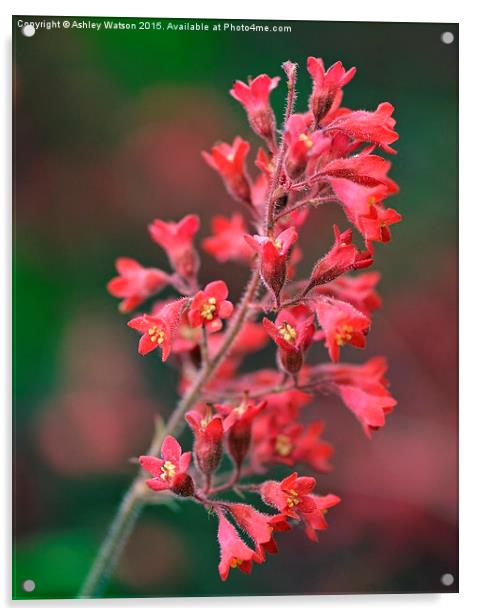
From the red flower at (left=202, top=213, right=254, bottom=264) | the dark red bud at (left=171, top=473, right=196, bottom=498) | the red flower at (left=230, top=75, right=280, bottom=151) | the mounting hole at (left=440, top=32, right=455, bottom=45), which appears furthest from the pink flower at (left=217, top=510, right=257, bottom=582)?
the mounting hole at (left=440, top=32, right=455, bottom=45)

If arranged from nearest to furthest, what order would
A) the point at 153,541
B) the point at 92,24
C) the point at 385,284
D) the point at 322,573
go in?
the point at 92,24, the point at 322,573, the point at 153,541, the point at 385,284

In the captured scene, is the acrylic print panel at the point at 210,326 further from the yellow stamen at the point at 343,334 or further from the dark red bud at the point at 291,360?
the yellow stamen at the point at 343,334

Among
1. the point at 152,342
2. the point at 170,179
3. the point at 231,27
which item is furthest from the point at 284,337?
the point at 170,179

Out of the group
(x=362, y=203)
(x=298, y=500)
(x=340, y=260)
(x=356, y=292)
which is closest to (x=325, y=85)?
(x=362, y=203)

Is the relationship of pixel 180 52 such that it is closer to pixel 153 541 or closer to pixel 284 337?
pixel 284 337

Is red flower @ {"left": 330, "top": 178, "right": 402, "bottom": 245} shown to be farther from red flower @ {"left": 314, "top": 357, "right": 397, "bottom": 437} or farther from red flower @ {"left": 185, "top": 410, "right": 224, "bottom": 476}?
red flower @ {"left": 185, "top": 410, "right": 224, "bottom": 476}
